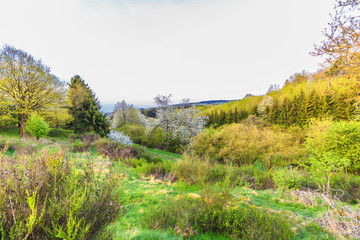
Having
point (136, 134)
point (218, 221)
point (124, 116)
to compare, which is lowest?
point (136, 134)

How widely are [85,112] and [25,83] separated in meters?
6.23

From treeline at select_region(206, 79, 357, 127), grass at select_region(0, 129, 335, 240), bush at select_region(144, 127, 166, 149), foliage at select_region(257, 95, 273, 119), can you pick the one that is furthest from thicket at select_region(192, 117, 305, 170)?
foliage at select_region(257, 95, 273, 119)

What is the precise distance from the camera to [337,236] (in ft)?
8.38

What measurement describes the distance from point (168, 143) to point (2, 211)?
59.5ft

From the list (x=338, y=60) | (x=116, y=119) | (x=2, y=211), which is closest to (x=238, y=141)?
(x=338, y=60)

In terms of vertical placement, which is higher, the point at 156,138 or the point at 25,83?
the point at 25,83

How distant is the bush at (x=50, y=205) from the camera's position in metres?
1.21

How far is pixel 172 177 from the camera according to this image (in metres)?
6.55

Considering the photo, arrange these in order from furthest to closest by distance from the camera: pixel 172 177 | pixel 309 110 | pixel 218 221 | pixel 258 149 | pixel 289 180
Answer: pixel 309 110
pixel 258 149
pixel 172 177
pixel 289 180
pixel 218 221

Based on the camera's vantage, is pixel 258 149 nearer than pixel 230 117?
Yes

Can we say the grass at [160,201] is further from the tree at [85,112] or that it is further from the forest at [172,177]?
the tree at [85,112]

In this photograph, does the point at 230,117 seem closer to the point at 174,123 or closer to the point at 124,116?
the point at 174,123

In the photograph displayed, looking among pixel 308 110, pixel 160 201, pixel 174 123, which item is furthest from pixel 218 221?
pixel 308 110

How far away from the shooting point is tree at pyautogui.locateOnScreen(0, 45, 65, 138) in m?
13.1
